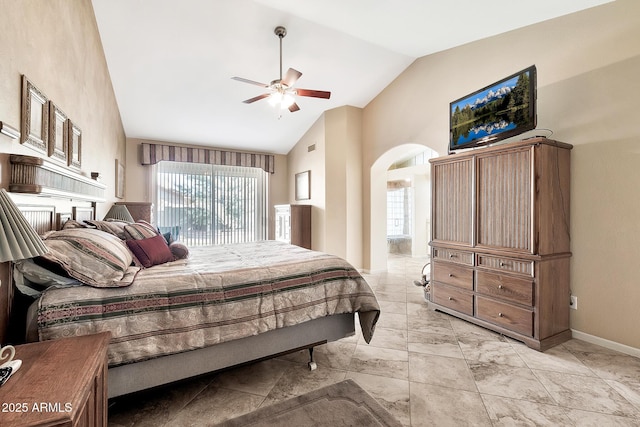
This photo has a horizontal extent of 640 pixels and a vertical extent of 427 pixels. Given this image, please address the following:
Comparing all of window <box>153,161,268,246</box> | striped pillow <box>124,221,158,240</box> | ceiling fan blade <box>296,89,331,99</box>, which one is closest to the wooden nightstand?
striped pillow <box>124,221,158,240</box>

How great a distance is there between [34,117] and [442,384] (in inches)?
121

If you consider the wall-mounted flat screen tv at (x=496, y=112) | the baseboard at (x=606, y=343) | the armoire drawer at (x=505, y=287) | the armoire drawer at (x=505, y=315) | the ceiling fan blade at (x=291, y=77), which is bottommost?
the baseboard at (x=606, y=343)

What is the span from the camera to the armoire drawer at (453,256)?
2889mm

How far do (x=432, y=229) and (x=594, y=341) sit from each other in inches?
65.4

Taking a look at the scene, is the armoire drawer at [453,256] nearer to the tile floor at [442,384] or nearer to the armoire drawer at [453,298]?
the armoire drawer at [453,298]

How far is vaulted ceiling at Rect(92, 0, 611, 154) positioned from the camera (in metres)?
2.85

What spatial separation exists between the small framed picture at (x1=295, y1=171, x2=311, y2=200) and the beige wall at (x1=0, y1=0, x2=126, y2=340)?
10.7 ft

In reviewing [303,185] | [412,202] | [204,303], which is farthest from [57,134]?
[412,202]

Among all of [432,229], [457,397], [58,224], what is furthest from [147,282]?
[432,229]

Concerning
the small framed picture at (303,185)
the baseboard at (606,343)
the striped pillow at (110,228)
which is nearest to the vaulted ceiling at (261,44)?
the small framed picture at (303,185)

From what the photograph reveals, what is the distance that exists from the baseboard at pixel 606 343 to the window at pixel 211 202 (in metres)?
5.44

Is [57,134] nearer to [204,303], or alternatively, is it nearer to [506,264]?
[204,303]

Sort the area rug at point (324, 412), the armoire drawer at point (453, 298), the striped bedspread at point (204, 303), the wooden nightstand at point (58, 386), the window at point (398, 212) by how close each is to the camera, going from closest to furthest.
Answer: the wooden nightstand at point (58, 386) → the striped bedspread at point (204, 303) → the area rug at point (324, 412) → the armoire drawer at point (453, 298) → the window at point (398, 212)

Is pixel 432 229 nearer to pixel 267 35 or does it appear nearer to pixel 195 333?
pixel 195 333
